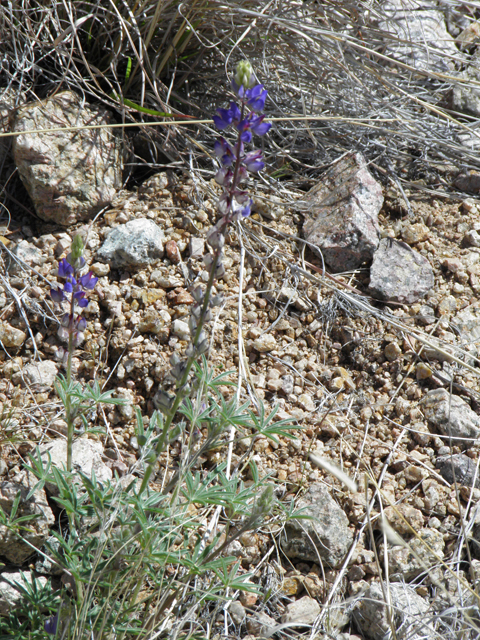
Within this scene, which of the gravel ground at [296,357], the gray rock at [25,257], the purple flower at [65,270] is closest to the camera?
the purple flower at [65,270]

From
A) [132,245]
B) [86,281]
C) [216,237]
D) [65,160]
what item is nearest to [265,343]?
[132,245]

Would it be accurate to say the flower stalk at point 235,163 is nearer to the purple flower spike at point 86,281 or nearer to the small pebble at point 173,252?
the purple flower spike at point 86,281

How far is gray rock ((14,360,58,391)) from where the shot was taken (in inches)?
96.3

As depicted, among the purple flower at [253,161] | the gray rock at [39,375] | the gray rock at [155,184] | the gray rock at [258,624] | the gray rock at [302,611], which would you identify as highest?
the purple flower at [253,161]

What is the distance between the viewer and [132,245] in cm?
276

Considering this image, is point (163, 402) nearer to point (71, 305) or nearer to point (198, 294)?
point (198, 294)

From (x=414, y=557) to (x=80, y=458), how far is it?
1.40 meters

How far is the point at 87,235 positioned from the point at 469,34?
330cm

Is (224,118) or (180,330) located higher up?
(224,118)

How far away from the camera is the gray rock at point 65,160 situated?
9.06 feet

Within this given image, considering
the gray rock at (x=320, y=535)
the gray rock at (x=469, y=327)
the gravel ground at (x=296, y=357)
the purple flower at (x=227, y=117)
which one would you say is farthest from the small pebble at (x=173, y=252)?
the gray rock at (x=469, y=327)

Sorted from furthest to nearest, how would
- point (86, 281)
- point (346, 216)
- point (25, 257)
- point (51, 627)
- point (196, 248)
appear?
point (346, 216)
point (196, 248)
point (25, 257)
point (86, 281)
point (51, 627)

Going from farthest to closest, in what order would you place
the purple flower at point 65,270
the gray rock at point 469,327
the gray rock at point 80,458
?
the gray rock at point 469,327
the gray rock at point 80,458
the purple flower at point 65,270

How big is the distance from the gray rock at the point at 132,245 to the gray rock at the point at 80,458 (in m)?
0.93
